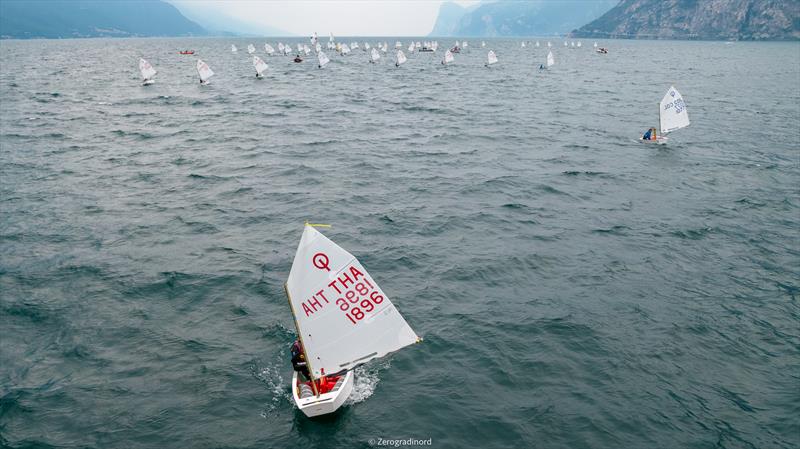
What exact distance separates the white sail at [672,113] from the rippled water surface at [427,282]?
6.97 feet

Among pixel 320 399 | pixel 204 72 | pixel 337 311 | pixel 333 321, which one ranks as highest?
pixel 204 72

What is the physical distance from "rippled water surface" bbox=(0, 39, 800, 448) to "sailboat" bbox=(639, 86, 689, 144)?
1819mm

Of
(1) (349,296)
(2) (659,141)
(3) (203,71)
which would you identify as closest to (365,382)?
(1) (349,296)

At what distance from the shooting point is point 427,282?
23.5 meters

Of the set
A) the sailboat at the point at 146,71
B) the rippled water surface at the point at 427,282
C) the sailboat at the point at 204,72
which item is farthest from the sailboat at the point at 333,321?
the sailboat at the point at 146,71

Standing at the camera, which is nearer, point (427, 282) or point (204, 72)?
point (427, 282)

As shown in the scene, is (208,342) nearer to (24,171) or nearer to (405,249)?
(405,249)

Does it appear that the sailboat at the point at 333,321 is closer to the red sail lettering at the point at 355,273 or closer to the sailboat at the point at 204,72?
the red sail lettering at the point at 355,273


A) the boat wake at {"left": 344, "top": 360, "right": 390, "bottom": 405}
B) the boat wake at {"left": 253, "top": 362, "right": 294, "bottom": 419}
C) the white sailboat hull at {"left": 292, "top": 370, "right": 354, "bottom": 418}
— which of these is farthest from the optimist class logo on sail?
the boat wake at {"left": 253, "top": 362, "right": 294, "bottom": 419}

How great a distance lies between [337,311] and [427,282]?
903cm

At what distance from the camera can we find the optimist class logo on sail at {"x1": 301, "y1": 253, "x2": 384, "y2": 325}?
14609 mm

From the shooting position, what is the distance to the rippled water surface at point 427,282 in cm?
1571

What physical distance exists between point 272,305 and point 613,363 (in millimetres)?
14190

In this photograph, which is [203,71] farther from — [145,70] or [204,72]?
[145,70]
